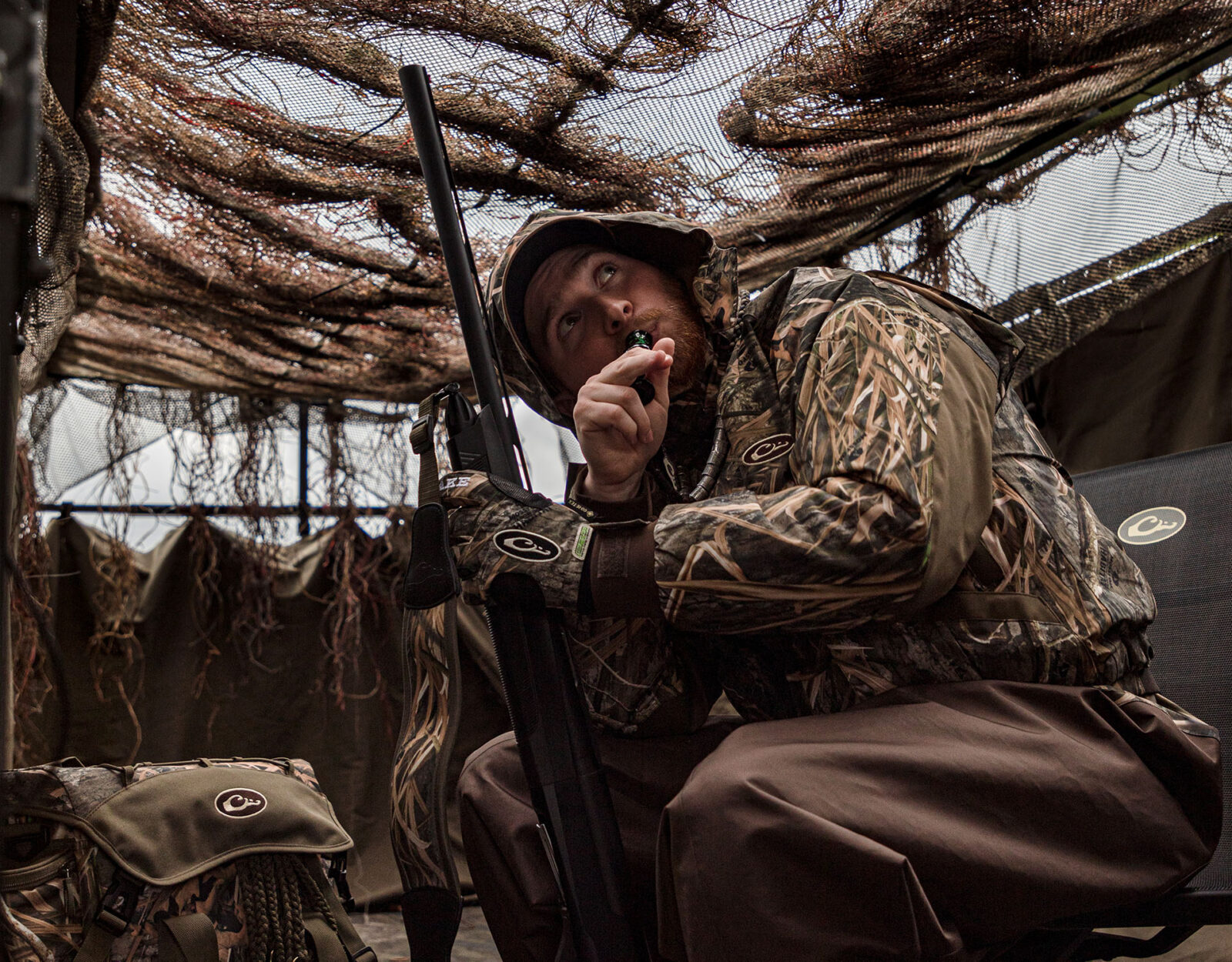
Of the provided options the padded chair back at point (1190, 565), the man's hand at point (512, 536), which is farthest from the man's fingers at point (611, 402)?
the padded chair back at point (1190, 565)

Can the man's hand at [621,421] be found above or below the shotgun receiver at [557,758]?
above

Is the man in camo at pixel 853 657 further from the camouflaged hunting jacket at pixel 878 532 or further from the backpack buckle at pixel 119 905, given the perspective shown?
the backpack buckle at pixel 119 905

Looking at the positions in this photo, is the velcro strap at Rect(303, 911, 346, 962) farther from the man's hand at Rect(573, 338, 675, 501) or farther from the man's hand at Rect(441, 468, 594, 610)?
the man's hand at Rect(573, 338, 675, 501)

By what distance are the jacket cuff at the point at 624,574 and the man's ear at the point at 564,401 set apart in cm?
70

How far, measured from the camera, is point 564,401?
203 centimetres

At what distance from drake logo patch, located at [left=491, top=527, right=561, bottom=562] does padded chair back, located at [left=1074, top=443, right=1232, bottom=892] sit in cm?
114

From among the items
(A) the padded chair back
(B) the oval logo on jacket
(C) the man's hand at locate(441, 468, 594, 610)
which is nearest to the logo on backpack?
(C) the man's hand at locate(441, 468, 594, 610)

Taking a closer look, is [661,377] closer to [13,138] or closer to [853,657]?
[853,657]

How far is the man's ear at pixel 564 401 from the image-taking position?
6.57 feet

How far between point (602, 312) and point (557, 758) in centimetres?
77

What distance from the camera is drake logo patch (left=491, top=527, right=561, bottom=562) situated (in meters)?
1.36

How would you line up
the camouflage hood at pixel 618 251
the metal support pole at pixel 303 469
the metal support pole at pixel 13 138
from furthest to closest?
the metal support pole at pixel 303 469
the camouflage hood at pixel 618 251
the metal support pole at pixel 13 138

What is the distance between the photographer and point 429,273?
9.25ft

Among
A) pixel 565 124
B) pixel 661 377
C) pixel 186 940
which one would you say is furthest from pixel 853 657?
pixel 565 124
